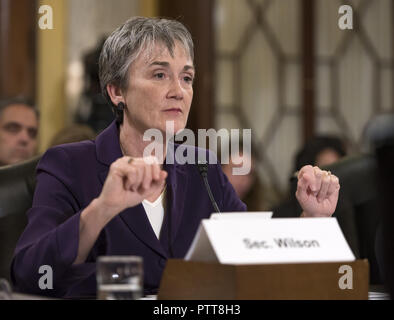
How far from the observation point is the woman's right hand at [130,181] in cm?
141

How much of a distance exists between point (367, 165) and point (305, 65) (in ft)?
11.9

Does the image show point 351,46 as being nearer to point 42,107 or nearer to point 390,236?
point 42,107

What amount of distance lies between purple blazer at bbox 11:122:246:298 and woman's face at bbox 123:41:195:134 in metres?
0.12

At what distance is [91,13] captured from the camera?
229 inches

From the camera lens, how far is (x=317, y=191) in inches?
68.1

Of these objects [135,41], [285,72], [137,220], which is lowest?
[137,220]

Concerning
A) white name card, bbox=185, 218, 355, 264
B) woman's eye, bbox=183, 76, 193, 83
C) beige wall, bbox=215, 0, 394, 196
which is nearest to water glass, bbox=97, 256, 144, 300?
white name card, bbox=185, 218, 355, 264

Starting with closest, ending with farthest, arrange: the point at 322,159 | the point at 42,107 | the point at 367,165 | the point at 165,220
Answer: the point at 165,220, the point at 367,165, the point at 322,159, the point at 42,107

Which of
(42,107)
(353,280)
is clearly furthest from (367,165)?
(42,107)

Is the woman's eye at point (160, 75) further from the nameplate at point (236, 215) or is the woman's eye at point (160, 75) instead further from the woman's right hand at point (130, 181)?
the nameplate at point (236, 215)

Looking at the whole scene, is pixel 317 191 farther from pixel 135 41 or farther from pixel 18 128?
pixel 18 128

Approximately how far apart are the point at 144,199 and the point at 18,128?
1.66 meters

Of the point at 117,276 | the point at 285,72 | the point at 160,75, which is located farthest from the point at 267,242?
the point at 285,72

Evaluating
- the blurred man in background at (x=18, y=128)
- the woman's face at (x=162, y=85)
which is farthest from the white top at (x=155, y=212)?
the blurred man in background at (x=18, y=128)
